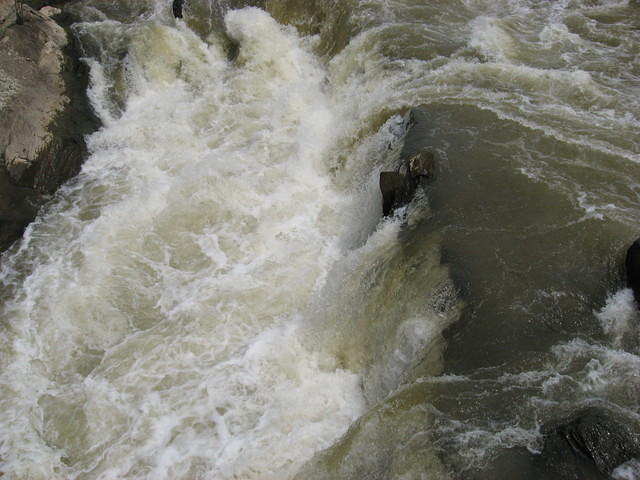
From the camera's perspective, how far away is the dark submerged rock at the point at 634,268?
184 inches

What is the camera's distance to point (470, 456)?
3.67m

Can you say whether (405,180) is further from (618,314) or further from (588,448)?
(588,448)

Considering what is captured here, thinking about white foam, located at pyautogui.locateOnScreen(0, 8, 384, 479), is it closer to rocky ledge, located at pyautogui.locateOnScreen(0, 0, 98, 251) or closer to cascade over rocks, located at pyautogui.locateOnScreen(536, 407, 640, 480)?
rocky ledge, located at pyautogui.locateOnScreen(0, 0, 98, 251)

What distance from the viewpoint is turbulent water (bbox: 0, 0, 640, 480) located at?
168 inches

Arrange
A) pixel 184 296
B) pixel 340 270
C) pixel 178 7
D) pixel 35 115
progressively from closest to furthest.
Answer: pixel 340 270 → pixel 184 296 → pixel 35 115 → pixel 178 7

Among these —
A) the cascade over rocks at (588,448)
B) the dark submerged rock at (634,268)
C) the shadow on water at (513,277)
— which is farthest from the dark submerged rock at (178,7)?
the cascade over rocks at (588,448)

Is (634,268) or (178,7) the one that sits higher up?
(178,7)

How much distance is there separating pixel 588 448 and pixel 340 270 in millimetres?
3159

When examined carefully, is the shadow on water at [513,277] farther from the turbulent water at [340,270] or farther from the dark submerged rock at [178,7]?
the dark submerged rock at [178,7]

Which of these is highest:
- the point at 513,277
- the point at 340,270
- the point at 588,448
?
the point at 513,277

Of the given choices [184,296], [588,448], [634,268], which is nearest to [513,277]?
[634,268]

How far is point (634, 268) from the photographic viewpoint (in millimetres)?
4754

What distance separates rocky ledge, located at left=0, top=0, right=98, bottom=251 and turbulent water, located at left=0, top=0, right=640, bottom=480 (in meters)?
0.31

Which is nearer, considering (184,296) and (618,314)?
(618,314)
